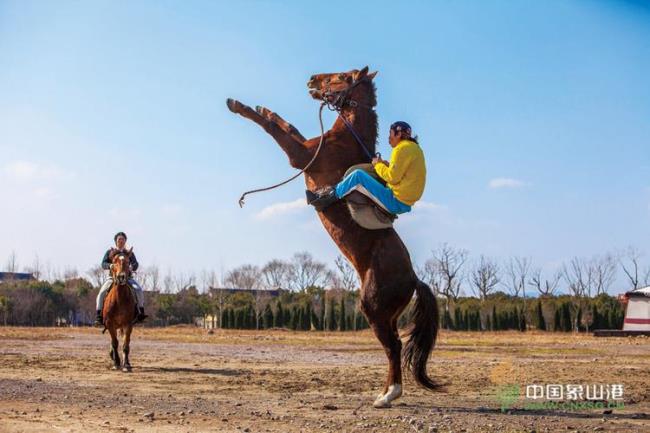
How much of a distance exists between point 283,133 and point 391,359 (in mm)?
2939

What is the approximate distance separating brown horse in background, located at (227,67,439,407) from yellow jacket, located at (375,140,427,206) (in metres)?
0.54

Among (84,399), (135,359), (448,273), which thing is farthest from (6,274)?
(84,399)

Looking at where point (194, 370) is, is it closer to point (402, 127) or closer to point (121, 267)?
point (121, 267)

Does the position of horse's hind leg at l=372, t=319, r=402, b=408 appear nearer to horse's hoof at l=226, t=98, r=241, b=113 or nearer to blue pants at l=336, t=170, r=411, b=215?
blue pants at l=336, t=170, r=411, b=215

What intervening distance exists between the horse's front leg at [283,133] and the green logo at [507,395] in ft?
11.7

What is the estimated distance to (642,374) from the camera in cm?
1170

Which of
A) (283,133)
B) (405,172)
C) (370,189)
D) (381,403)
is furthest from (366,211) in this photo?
(381,403)

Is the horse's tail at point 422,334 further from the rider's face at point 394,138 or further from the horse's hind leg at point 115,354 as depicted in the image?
the horse's hind leg at point 115,354

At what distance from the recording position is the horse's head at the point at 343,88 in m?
8.40

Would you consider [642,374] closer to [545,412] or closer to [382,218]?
[545,412]

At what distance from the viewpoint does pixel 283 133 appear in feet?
27.2

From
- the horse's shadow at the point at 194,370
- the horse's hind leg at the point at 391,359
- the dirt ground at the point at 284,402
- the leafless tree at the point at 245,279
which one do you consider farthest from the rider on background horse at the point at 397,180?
the leafless tree at the point at 245,279

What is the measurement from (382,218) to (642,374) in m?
6.77

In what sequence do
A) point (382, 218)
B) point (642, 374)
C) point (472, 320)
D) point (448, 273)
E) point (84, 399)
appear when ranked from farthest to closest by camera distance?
point (448, 273), point (472, 320), point (642, 374), point (84, 399), point (382, 218)
